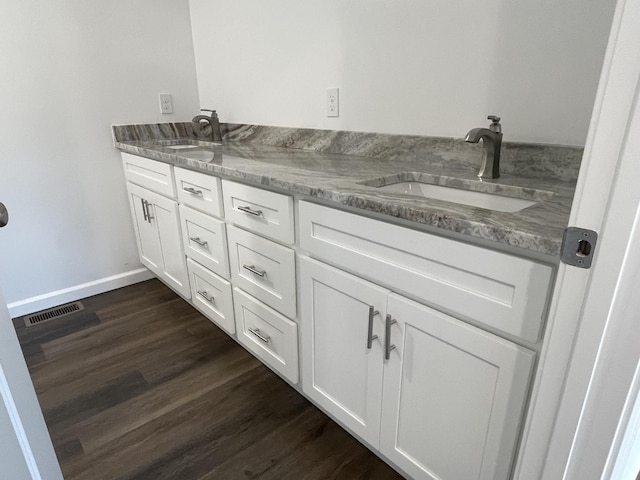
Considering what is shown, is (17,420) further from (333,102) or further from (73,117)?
(73,117)

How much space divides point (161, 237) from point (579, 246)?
2.00 m

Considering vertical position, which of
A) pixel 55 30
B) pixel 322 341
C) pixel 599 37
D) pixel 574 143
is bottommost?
pixel 322 341

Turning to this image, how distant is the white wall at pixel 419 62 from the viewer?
110cm

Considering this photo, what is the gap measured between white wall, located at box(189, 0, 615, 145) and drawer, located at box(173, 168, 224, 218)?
1.97 ft

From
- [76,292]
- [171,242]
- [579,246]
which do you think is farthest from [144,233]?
[579,246]

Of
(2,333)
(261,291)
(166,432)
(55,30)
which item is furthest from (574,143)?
(55,30)

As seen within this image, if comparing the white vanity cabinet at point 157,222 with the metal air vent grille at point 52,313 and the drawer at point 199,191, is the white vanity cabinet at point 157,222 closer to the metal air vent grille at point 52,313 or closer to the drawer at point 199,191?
the drawer at point 199,191

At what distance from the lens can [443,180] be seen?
4.14ft

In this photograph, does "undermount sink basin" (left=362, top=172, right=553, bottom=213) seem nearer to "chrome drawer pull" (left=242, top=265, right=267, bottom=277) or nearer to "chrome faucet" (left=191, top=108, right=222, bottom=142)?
"chrome drawer pull" (left=242, top=265, right=267, bottom=277)

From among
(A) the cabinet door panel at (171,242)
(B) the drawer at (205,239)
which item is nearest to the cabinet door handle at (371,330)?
(B) the drawer at (205,239)

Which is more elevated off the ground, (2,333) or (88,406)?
(2,333)

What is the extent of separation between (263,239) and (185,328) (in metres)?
0.93

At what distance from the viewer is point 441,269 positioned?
33.6 inches

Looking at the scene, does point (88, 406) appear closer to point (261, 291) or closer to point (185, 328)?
point (185, 328)
